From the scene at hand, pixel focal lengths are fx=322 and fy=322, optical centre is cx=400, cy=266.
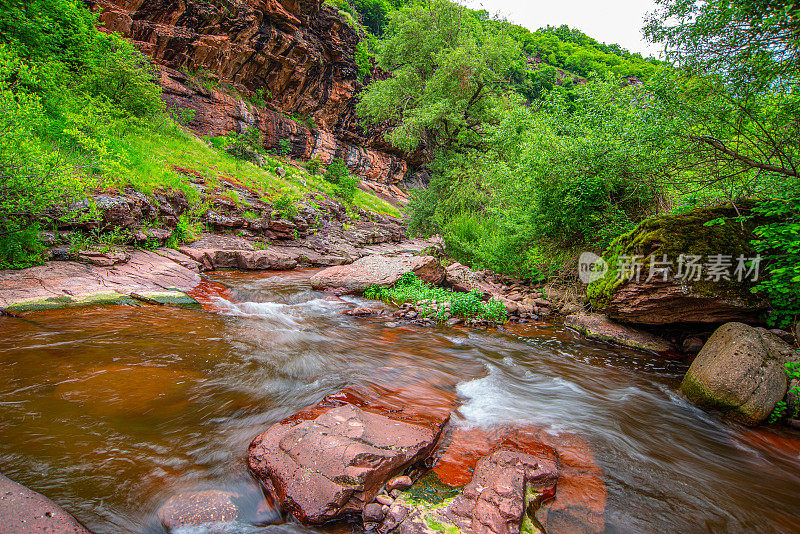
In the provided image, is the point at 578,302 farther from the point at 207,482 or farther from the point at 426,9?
the point at 426,9

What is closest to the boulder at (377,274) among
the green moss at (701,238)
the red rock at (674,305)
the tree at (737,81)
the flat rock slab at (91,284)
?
the flat rock slab at (91,284)

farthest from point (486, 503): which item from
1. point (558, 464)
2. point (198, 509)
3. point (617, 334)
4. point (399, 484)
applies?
point (617, 334)

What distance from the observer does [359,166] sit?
3981 cm

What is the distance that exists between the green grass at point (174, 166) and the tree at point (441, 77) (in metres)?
7.74

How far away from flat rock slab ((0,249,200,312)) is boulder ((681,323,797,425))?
27.5 feet

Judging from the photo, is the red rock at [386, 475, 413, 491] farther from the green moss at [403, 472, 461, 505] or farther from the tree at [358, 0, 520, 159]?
the tree at [358, 0, 520, 159]

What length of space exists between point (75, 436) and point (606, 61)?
9832 centimetres

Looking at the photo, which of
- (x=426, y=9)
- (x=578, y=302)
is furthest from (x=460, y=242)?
(x=426, y=9)

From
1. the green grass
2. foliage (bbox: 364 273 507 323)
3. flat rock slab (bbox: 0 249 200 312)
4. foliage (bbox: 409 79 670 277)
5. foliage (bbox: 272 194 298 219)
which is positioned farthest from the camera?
foliage (bbox: 272 194 298 219)

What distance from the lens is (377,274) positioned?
368 inches

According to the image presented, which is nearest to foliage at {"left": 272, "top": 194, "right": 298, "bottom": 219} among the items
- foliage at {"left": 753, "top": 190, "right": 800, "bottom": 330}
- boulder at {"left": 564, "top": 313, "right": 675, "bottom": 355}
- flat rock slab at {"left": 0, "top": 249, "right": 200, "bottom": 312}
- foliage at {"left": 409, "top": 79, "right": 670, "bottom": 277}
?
flat rock slab at {"left": 0, "top": 249, "right": 200, "bottom": 312}

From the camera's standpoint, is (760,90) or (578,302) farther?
(578,302)

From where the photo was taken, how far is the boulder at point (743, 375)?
146 inches

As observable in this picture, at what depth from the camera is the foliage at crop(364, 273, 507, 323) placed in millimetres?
7262
